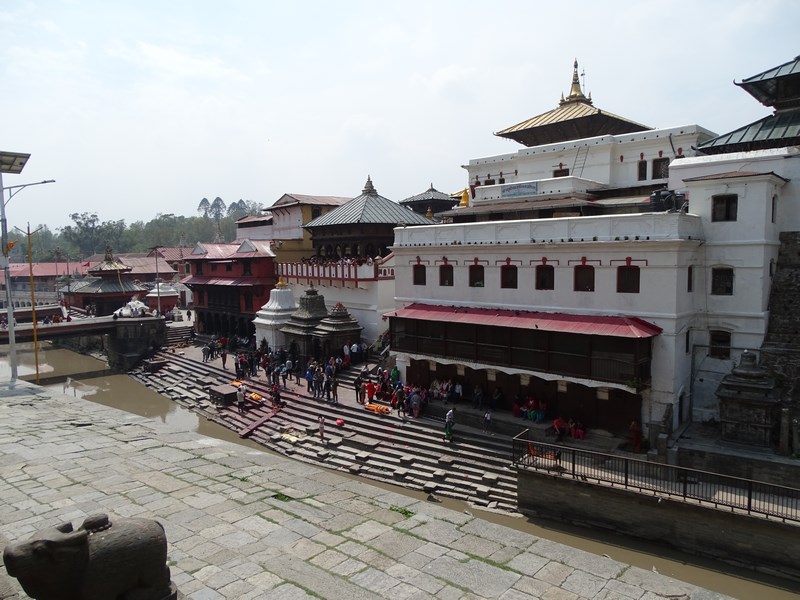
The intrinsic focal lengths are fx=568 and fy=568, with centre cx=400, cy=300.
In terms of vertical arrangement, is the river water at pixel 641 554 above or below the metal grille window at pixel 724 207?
below

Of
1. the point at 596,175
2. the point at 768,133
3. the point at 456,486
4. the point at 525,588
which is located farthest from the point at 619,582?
the point at 596,175

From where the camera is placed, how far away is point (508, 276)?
Result: 21.5m

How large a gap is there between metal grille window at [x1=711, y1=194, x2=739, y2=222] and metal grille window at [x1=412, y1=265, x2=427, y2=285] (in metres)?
10.9

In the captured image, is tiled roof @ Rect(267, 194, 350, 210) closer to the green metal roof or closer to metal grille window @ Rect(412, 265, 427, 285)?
metal grille window @ Rect(412, 265, 427, 285)

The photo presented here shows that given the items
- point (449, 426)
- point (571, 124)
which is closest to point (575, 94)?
point (571, 124)

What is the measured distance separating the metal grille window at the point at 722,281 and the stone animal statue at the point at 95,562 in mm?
18489

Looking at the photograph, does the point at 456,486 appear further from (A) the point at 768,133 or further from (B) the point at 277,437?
(A) the point at 768,133

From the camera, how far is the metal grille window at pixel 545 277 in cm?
2020

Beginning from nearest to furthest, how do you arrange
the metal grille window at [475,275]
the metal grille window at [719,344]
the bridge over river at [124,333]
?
the metal grille window at [719,344] → the metal grille window at [475,275] → the bridge over river at [124,333]

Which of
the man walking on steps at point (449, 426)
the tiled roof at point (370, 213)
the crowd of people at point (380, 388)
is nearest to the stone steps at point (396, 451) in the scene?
the man walking on steps at point (449, 426)

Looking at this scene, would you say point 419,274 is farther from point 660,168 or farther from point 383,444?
point 660,168

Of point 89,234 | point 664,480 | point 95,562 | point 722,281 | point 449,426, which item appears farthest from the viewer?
point 89,234

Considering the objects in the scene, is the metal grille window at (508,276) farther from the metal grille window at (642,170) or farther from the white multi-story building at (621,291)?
the metal grille window at (642,170)

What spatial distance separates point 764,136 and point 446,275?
12.6 m
